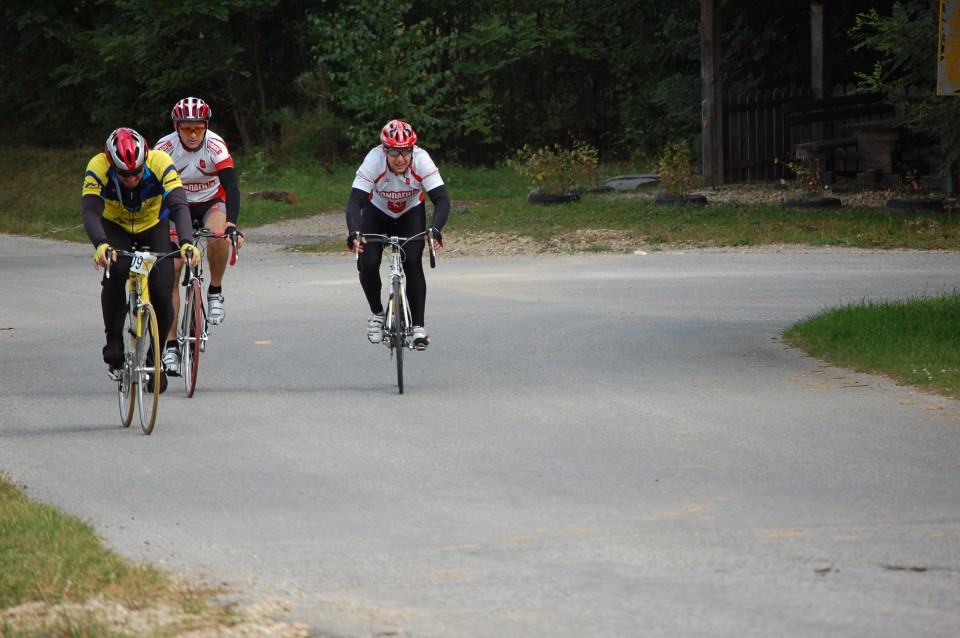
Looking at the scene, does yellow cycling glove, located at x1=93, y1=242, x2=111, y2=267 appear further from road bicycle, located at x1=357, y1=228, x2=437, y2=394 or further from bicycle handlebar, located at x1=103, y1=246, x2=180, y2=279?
road bicycle, located at x1=357, y1=228, x2=437, y2=394

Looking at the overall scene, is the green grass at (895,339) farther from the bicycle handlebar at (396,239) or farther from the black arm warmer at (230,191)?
the black arm warmer at (230,191)

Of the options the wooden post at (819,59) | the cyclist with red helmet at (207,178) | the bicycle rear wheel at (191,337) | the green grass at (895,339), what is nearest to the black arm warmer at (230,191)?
the cyclist with red helmet at (207,178)

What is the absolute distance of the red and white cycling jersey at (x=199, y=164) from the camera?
421 inches

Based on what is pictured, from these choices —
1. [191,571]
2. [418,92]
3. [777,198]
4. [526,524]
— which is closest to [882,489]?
[526,524]

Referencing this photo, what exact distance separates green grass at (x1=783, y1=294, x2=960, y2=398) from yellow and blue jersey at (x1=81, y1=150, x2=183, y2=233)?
16.5ft

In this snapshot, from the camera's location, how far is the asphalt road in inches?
198

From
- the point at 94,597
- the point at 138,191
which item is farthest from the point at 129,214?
the point at 94,597

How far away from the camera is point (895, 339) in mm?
10789

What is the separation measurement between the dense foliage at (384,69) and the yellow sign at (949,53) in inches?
799

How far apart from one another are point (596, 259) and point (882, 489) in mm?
11657

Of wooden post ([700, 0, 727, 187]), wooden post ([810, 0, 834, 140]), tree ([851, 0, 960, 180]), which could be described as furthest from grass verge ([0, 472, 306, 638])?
wooden post ([810, 0, 834, 140])

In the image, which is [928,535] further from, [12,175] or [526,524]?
[12,175]

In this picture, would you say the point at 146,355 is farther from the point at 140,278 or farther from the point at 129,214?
the point at 129,214

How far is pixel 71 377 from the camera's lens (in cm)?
1072
